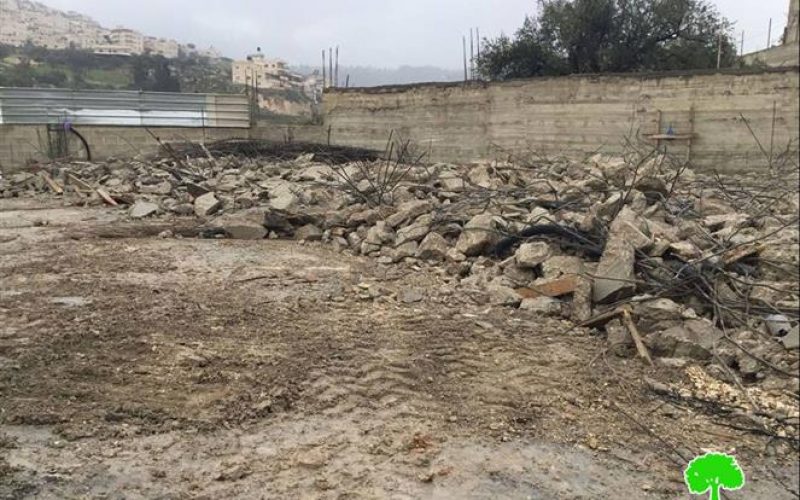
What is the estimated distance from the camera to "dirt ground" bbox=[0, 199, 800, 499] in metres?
3.21

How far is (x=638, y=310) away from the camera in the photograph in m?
5.15

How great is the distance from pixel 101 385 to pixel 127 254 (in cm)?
460

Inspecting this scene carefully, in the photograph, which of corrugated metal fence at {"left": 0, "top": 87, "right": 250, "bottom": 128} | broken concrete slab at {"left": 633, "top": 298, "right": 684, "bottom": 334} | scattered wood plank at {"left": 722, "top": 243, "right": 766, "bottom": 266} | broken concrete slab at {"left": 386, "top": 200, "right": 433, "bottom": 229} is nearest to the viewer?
broken concrete slab at {"left": 633, "top": 298, "right": 684, "bottom": 334}

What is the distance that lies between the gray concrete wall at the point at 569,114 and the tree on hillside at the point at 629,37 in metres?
7.40

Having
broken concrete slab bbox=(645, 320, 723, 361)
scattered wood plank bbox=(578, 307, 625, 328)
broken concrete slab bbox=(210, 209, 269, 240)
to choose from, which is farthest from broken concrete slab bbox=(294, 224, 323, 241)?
broken concrete slab bbox=(645, 320, 723, 361)

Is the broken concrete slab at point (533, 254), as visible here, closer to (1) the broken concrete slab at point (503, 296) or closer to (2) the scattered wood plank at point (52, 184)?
(1) the broken concrete slab at point (503, 296)

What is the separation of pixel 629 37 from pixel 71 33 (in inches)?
2888

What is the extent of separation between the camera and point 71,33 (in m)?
75.9

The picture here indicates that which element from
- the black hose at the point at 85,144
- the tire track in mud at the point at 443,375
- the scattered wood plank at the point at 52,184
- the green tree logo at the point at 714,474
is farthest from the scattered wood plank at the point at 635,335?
the black hose at the point at 85,144

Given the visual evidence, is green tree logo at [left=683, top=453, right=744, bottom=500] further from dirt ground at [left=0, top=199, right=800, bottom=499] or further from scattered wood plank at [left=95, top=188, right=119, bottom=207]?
scattered wood plank at [left=95, top=188, right=119, bottom=207]

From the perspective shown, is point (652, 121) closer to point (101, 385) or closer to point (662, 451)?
point (662, 451)

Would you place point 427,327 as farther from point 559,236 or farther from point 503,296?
point 559,236

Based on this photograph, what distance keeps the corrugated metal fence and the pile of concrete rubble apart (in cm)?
790

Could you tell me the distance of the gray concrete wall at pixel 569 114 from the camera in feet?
42.4
